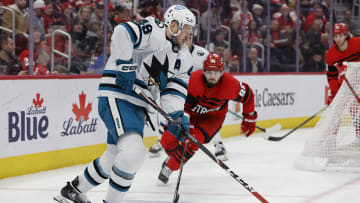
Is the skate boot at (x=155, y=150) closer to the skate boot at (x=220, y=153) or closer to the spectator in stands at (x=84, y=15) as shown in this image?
the skate boot at (x=220, y=153)

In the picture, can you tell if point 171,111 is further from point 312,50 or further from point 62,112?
point 312,50

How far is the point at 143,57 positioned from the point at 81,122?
7.24 feet

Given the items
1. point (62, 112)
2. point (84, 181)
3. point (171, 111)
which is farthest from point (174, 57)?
point (62, 112)

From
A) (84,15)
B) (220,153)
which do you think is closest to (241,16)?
(220,153)

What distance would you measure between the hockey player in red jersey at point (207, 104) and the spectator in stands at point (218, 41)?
127 inches

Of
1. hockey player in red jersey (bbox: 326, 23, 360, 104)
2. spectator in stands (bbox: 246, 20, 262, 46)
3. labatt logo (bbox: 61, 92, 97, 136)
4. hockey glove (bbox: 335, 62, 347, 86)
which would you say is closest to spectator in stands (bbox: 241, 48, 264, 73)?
spectator in stands (bbox: 246, 20, 262, 46)

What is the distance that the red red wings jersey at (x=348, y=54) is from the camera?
5953 mm

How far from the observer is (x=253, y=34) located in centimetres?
862

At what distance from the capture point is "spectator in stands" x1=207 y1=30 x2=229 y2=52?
773 centimetres

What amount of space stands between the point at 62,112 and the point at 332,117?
7.40ft

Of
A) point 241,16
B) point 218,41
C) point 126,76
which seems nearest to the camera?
point 126,76

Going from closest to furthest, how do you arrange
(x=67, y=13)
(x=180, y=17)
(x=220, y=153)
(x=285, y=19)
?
(x=180, y=17)
(x=67, y=13)
(x=220, y=153)
(x=285, y=19)

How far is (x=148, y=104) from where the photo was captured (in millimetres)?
3207

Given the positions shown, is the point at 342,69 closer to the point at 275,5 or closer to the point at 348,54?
the point at 348,54
